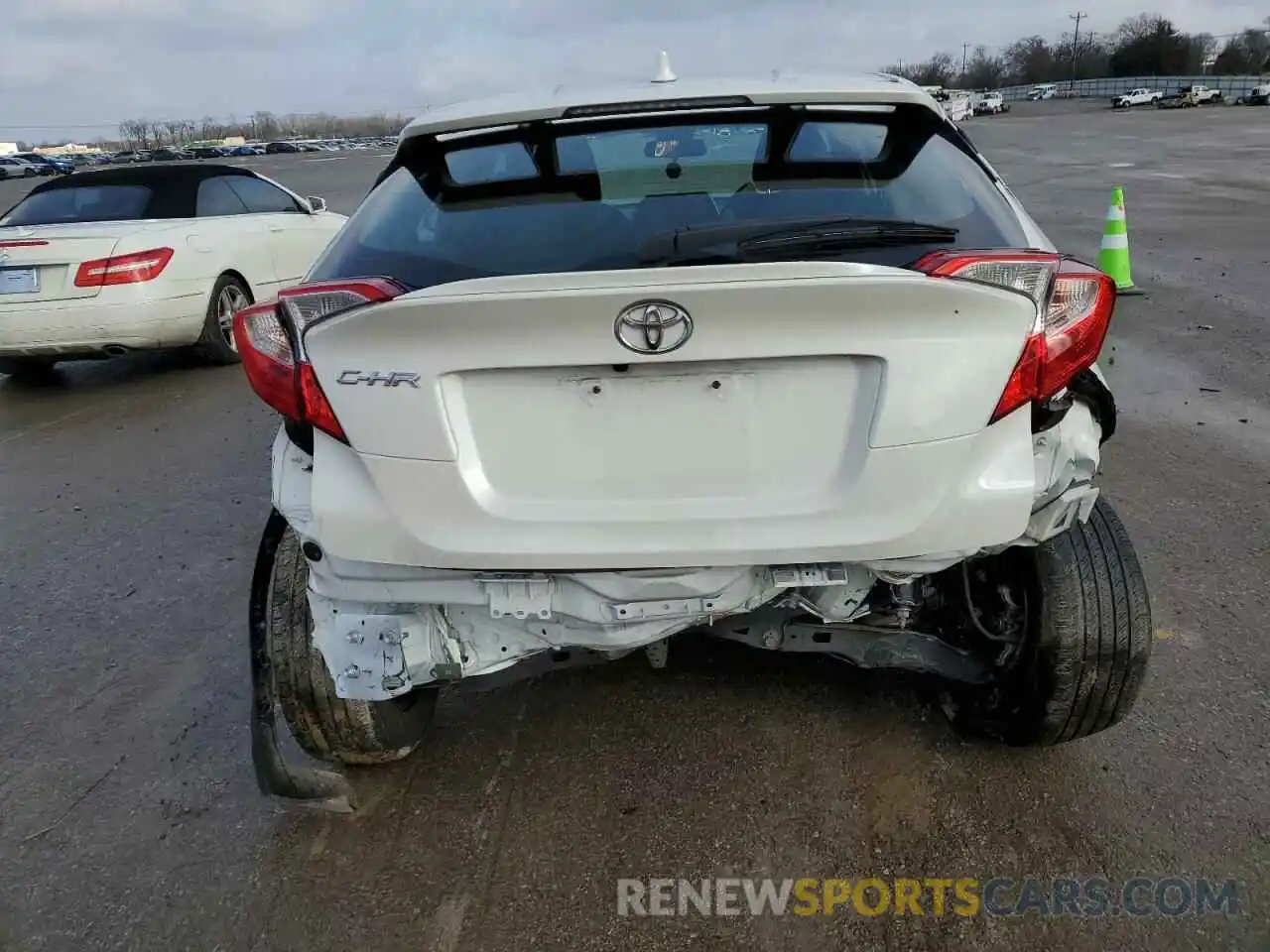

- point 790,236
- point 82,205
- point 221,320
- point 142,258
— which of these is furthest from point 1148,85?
point 790,236

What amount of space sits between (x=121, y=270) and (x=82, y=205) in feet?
4.21

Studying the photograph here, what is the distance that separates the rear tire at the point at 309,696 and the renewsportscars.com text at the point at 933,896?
0.79 meters

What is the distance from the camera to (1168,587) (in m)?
3.82

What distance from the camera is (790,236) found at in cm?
221

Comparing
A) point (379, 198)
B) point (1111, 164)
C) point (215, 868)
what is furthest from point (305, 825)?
point (1111, 164)

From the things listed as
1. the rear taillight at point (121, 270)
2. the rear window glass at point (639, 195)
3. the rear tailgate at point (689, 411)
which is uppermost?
the rear window glass at point (639, 195)

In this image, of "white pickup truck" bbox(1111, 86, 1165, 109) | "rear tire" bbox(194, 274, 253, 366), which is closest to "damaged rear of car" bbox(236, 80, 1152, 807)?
"rear tire" bbox(194, 274, 253, 366)

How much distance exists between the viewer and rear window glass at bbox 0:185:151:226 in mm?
7957

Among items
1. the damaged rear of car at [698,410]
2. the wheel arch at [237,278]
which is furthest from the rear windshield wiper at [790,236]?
the wheel arch at [237,278]

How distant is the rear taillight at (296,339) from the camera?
7.14 feet

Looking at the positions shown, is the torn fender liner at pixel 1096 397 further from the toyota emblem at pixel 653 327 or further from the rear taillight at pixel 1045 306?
the toyota emblem at pixel 653 327

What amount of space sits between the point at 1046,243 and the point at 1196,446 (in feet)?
11.7

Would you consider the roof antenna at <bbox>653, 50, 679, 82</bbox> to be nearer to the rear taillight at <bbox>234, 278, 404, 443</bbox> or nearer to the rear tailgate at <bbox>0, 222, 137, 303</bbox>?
the rear taillight at <bbox>234, 278, 404, 443</bbox>

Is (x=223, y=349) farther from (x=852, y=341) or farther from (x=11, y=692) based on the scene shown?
(x=852, y=341)
